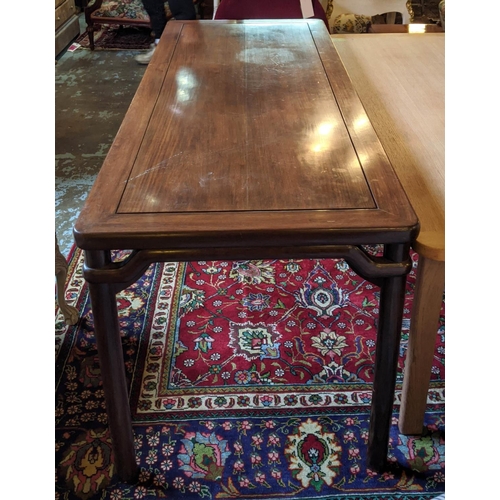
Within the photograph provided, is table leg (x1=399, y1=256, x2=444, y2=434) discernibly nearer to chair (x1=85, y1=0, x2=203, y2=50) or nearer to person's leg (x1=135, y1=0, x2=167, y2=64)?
person's leg (x1=135, y1=0, x2=167, y2=64)

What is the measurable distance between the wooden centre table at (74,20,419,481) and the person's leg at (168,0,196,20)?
263 cm

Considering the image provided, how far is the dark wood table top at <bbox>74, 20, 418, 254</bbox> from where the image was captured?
918mm

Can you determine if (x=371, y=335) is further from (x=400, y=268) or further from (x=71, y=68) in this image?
(x=71, y=68)

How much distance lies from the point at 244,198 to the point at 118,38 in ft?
14.1

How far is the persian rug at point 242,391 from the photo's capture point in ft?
Result: 3.98

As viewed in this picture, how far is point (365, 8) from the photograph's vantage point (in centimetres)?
309

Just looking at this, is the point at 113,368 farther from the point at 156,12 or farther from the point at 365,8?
the point at 156,12

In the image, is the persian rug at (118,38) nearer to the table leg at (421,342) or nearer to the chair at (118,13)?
the chair at (118,13)

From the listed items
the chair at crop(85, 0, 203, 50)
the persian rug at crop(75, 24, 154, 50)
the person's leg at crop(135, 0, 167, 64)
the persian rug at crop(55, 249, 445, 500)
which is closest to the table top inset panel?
the persian rug at crop(55, 249, 445, 500)

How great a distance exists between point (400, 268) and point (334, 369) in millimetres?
636

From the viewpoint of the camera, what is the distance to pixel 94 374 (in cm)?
150

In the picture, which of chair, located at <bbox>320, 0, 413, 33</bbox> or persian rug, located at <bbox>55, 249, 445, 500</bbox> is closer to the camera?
persian rug, located at <bbox>55, 249, 445, 500</bbox>

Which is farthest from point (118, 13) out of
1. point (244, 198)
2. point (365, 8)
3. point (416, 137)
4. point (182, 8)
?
point (244, 198)

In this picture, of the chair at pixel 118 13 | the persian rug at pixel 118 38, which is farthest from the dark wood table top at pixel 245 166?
the persian rug at pixel 118 38
